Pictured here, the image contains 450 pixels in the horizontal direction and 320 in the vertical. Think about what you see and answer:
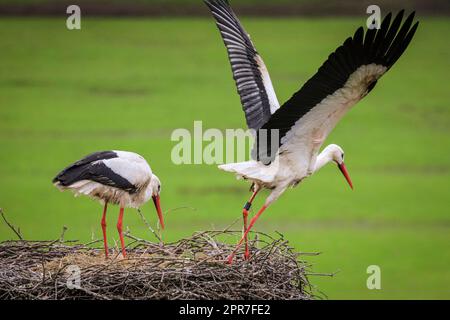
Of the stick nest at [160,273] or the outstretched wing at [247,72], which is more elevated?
the outstretched wing at [247,72]

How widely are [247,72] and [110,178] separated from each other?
4.73 ft

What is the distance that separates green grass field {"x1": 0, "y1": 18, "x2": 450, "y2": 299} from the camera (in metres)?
17.4

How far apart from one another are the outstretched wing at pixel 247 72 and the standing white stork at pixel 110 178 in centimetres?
90

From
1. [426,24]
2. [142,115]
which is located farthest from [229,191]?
[426,24]

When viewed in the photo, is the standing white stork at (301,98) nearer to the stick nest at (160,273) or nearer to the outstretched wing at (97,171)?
the stick nest at (160,273)

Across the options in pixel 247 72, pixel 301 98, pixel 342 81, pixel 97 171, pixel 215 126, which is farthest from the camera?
pixel 215 126

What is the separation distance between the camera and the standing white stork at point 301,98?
688 centimetres

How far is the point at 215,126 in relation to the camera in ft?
75.4

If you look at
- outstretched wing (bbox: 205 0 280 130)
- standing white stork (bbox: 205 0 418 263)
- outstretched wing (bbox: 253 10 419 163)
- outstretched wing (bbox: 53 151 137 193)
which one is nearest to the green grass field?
outstretched wing (bbox: 205 0 280 130)

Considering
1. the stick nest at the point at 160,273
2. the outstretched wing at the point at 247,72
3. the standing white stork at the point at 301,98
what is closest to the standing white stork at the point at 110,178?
the stick nest at the point at 160,273

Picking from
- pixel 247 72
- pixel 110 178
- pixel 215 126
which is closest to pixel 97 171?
pixel 110 178

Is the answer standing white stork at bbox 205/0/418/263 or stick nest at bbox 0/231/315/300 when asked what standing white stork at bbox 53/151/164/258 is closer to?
stick nest at bbox 0/231/315/300

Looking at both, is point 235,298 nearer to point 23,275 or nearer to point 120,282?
point 120,282

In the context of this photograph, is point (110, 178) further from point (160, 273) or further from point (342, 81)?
point (342, 81)
